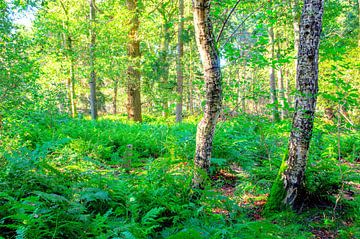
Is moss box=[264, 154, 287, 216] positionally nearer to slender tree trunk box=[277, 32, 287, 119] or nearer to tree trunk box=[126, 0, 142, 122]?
slender tree trunk box=[277, 32, 287, 119]

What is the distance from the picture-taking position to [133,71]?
516 inches

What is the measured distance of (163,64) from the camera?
14.3m

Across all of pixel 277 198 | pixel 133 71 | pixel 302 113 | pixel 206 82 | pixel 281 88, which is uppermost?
pixel 133 71

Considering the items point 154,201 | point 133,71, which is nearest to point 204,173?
point 154,201

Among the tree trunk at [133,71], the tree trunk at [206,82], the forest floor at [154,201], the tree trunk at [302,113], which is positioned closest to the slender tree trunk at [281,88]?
the tree trunk at [302,113]

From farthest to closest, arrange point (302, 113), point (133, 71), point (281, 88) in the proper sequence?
point (133, 71)
point (281, 88)
point (302, 113)

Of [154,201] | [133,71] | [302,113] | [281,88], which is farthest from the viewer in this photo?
[133,71]

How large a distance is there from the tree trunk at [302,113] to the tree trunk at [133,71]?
9441 mm

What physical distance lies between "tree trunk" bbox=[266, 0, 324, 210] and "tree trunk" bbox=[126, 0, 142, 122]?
9.44m

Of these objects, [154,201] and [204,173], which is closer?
[154,201]

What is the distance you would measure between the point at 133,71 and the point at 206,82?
9666 mm

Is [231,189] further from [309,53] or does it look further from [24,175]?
[24,175]

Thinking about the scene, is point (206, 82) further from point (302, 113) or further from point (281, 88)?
point (281, 88)

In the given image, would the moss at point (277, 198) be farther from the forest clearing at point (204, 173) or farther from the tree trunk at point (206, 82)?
the tree trunk at point (206, 82)
